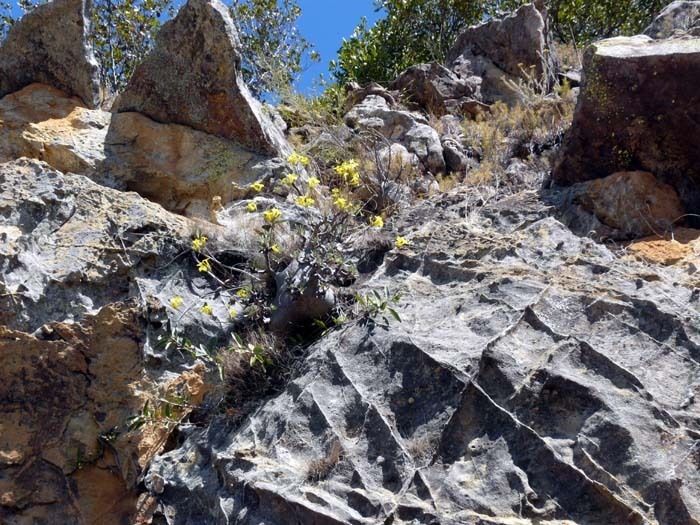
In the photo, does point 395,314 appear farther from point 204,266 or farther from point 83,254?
point 83,254

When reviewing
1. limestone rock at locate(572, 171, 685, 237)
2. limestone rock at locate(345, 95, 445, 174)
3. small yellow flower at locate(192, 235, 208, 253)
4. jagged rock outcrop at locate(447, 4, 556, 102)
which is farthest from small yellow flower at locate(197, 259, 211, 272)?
jagged rock outcrop at locate(447, 4, 556, 102)

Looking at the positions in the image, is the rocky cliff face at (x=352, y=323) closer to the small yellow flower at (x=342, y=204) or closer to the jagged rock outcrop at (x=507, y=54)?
the small yellow flower at (x=342, y=204)

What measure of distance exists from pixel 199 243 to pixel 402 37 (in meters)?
8.72

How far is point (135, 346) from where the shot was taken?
14.0 ft

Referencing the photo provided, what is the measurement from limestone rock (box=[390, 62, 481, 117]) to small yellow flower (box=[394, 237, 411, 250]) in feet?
11.7

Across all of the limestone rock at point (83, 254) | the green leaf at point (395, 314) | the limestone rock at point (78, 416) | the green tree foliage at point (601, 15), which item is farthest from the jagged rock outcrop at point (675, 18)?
the green tree foliage at point (601, 15)

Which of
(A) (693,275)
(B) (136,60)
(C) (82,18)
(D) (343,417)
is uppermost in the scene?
(B) (136,60)

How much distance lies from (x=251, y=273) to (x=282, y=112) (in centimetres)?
362

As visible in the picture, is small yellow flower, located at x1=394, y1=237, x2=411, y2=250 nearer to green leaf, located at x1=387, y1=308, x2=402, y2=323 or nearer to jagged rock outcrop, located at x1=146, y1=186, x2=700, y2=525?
jagged rock outcrop, located at x1=146, y1=186, x2=700, y2=525

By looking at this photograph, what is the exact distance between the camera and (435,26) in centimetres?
1257

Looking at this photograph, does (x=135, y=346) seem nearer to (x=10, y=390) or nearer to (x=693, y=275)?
(x=10, y=390)

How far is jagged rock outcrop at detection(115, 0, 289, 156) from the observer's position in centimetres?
587

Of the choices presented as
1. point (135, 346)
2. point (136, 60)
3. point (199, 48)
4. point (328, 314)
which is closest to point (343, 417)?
point (328, 314)

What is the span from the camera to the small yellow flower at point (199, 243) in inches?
173
